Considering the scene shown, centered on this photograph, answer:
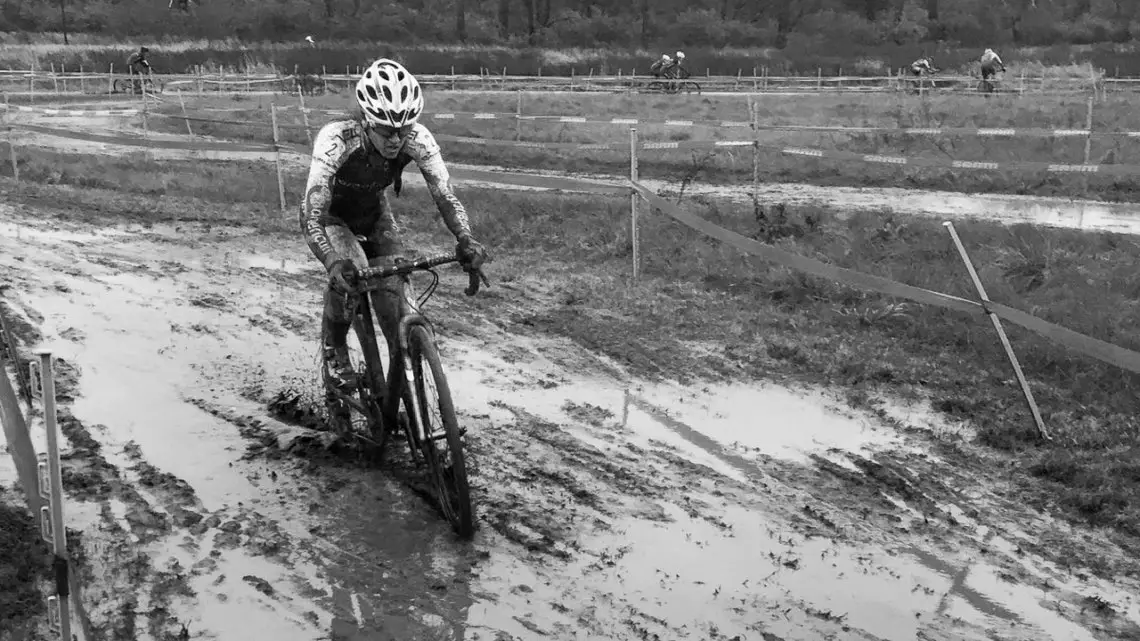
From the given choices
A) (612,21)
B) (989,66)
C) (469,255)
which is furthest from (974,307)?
(612,21)

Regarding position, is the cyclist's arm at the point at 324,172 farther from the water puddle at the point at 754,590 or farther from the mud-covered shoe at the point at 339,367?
the water puddle at the point at 754,590

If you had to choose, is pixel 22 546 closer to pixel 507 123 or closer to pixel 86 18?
pixel 507 123

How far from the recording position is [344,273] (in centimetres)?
549

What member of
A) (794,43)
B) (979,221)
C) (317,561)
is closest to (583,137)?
(979,221)

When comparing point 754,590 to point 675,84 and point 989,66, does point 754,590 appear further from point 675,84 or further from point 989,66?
point 675,84

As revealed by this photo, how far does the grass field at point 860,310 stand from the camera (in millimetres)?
6949

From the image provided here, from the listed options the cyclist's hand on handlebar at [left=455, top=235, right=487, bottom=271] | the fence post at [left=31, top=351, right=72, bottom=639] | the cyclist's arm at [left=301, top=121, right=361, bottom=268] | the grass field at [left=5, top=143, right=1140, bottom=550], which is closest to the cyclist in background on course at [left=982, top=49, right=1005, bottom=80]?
the grass field at [left=5, top=143, right=1140, bottom=550]

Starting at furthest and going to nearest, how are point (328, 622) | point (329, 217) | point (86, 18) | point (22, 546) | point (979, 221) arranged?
point (86, 18) → point (979, 221) → point (329, 217) → point (22, 546) → point (328, 622)

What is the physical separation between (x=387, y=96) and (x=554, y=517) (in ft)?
7.34

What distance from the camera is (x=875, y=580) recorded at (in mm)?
4953

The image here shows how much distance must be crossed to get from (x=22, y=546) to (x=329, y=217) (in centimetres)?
227

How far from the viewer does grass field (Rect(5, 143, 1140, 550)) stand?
6949mm

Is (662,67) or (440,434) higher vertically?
(662,67)

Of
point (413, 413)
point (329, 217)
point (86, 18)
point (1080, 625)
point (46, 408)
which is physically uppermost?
point (86, 18)
